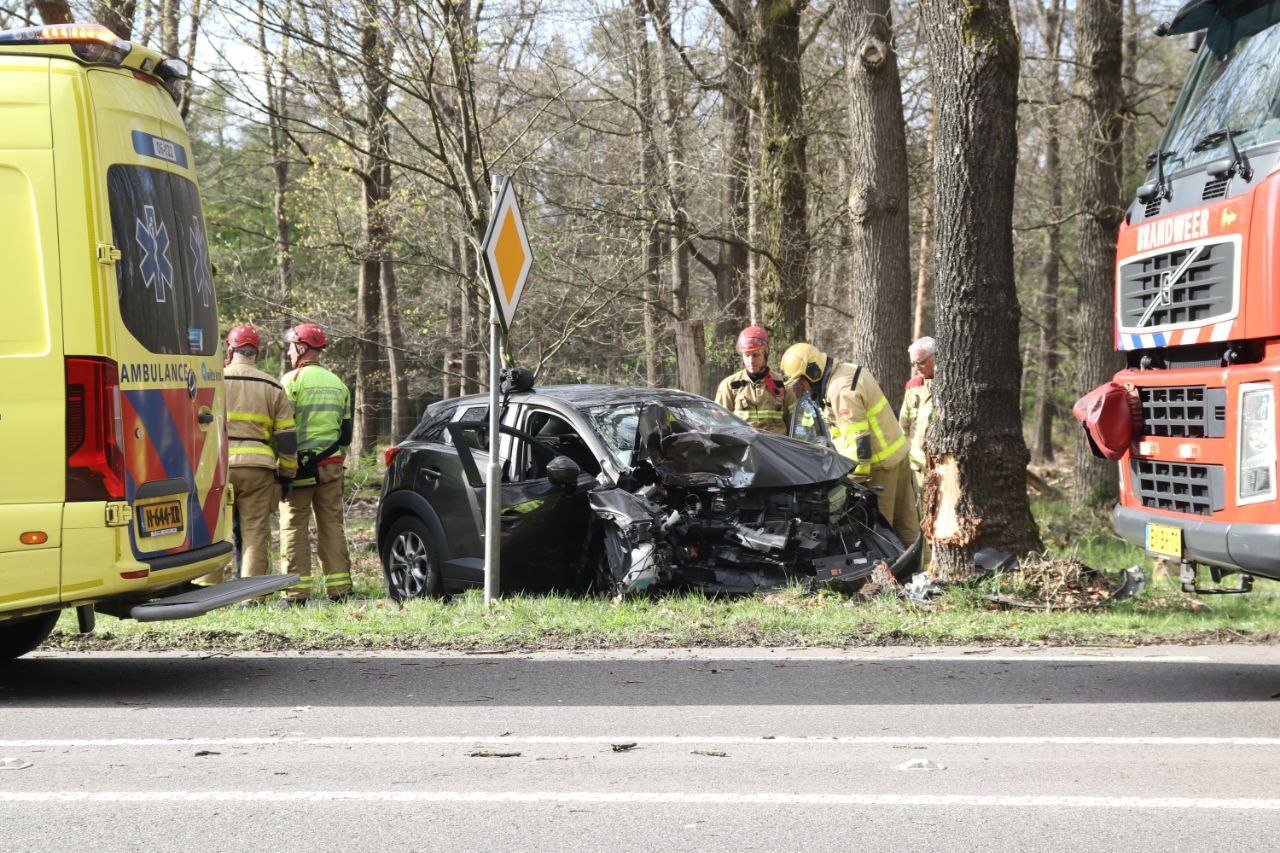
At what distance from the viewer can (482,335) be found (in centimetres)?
1562

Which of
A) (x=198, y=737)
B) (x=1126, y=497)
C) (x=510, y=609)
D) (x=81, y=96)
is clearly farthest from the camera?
(x=510, y=609)

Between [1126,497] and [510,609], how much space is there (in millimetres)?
3756

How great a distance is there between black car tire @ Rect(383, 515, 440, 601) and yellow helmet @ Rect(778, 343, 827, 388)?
308cm

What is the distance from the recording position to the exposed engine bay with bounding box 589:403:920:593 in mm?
7832

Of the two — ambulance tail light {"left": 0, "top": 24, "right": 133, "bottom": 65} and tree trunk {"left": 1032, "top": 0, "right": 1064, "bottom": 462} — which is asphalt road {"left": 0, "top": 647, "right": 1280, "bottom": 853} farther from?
tree trunk {"left": 1032, "top": 0, "right": 1064, "bottom": 462}

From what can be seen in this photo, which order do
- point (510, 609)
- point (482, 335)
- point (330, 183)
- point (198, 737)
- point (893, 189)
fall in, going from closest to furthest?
point (198, 737) < point (510, 609) < point (893, 189) < point (482, 335) < point (330, 183)

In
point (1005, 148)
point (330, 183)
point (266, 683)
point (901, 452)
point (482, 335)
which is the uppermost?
point (330, 183)

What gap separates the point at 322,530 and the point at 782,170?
22.3 ft

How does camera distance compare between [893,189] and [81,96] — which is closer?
[81,96]

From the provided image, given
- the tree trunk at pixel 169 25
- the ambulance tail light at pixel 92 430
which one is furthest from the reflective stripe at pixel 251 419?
the tree trunk at pixel 169 25

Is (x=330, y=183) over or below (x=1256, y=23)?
over

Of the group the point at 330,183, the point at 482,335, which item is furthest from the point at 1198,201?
the point at 330,183

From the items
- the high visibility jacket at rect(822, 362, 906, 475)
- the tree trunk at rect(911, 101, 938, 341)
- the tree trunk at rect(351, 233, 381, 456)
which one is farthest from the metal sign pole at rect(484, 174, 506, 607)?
the tree trunk at rect(911, 101, 938, 341)

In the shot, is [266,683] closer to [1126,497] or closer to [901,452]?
[1126,497]
